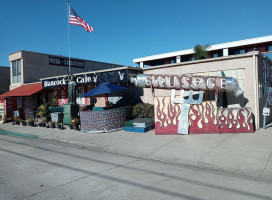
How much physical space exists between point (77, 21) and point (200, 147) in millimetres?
11387

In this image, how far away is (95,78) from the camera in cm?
1547

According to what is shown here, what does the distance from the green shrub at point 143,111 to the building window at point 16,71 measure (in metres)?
15.5

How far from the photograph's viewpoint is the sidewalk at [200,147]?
6.40m

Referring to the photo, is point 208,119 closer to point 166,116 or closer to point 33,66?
point 166,116

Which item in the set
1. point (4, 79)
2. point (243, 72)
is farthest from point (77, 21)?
point (4, 79)

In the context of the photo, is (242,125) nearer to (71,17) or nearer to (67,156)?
(67,156)

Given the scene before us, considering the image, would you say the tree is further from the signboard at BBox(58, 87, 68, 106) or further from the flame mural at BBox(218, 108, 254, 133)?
the flame mural at BBox(218, 108, 254, 133)

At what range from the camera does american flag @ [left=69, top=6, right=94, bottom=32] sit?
49.3 ft

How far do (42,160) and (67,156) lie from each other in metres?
0.82

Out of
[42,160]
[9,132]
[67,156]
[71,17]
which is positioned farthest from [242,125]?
[9,132]

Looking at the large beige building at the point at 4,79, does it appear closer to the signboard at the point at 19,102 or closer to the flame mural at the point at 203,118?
the signboard at the point at 19,102

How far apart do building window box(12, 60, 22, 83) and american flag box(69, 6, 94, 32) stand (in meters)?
11.1

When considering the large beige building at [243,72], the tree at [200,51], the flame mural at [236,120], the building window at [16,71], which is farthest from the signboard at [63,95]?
the tree at [200,51]

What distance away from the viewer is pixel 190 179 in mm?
5516
